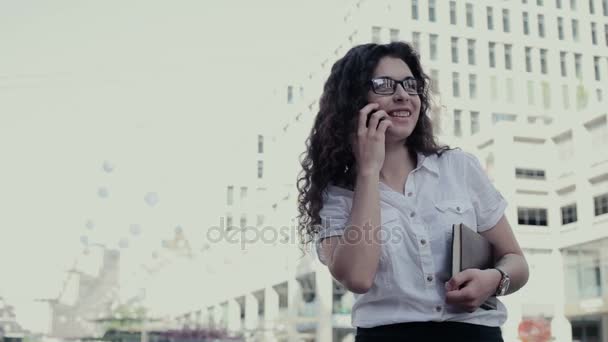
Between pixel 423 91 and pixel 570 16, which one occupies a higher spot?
pixel 570 16

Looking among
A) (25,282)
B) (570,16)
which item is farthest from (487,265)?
(570,16)

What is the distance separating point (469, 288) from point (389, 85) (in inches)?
19.1

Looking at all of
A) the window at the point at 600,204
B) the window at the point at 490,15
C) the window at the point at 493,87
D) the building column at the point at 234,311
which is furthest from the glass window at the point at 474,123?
the building column at the point at 234,311

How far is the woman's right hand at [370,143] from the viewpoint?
1.47 metres

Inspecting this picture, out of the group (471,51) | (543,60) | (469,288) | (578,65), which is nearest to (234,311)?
(471,51)

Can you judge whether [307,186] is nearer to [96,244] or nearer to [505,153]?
[96,244]

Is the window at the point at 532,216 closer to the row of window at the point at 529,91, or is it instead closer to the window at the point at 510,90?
the row of window at the point at 529,91

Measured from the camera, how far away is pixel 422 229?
146 centimetres

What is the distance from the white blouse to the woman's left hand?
0.04 meters

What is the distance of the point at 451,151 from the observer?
1635 mm

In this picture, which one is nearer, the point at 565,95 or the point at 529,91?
the point at 529,91

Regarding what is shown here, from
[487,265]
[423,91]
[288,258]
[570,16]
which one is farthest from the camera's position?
[570,16]

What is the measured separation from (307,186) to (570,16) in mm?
42604

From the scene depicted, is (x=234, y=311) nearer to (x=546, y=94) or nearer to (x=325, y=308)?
(x=325, y=308)
